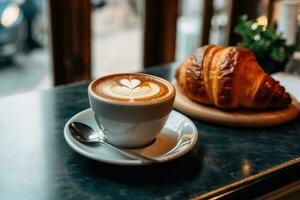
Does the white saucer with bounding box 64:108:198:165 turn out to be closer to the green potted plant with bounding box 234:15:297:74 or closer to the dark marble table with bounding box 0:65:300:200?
the dark marble table with bounding box 0:65:300:200

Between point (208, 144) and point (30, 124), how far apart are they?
0.32 m

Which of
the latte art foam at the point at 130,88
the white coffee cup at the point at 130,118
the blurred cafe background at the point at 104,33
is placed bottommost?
the blurred cafe background at the point at 104,33

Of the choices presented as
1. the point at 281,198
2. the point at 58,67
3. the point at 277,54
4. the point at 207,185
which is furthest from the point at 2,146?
the point at 58,67

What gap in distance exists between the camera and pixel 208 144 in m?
0.73

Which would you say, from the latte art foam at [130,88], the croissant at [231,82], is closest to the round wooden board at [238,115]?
the croissant at [231,82]

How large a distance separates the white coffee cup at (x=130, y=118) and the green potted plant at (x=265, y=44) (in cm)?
42

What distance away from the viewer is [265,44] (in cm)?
101

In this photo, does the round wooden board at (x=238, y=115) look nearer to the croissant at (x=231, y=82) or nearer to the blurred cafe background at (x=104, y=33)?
the croissant at (x=231, y=82)

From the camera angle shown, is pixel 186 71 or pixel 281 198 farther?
pixel 186 71

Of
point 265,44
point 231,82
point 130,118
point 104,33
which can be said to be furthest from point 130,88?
point 104,33

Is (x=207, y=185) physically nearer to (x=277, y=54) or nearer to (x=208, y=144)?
(x=208, y=144)

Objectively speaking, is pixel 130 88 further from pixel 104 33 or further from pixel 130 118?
pixel 104 33

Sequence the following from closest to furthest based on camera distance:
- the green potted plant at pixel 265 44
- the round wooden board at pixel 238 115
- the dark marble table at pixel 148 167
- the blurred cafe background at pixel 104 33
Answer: the dark marble table at pixel 148 167
the round wooden board at pixel 238 115
the green potted plant at pixel 265 44
the blurred cafe background at pixel 104 33

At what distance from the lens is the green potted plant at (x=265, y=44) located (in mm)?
1006
